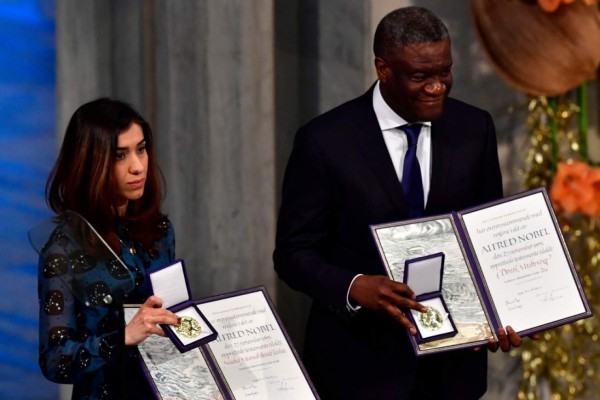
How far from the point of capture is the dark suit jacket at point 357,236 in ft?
11.2

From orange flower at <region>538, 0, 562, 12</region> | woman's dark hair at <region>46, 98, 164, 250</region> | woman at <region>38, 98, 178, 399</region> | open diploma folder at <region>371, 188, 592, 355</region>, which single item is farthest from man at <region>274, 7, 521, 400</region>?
orange flower at <region>538, 0, 562, 12</region>

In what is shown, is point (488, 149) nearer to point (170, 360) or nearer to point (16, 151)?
point (170, 360)

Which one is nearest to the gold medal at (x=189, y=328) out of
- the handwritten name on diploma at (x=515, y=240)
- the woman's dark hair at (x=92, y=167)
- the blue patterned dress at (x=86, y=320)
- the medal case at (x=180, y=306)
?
the medal case at (x=180, y=306)

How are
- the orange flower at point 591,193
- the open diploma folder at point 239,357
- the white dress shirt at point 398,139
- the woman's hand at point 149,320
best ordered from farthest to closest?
the orange flower at point 591,193
the white dress shirt at point 398,139
the open diploma folder at point 239,357
the woman's hand at point 149,320

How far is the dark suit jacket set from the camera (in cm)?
342

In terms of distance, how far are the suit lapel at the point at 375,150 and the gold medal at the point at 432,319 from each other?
1.05ft

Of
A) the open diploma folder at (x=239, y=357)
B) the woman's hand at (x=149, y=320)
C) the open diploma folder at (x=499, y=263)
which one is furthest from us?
the open diploma folder at (x=499, y=263)

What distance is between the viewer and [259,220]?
4.46 meters

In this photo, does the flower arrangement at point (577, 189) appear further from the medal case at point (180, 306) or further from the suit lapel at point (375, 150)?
the medal case at point (180, 306)

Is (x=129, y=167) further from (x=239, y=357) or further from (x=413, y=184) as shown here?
(x=413, y=184)

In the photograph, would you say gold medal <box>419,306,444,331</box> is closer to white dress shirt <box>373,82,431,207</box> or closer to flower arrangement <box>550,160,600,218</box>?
white dress shirt <box>373,82,431,207</box>

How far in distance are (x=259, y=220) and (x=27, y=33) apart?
103 centimetres
